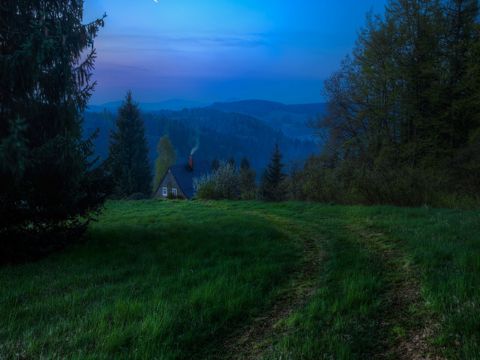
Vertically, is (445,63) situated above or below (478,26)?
below

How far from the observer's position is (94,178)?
9031mm

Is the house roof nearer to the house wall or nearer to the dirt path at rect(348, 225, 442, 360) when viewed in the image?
the house wall

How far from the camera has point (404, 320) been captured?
399cm

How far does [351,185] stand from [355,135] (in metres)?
9.40

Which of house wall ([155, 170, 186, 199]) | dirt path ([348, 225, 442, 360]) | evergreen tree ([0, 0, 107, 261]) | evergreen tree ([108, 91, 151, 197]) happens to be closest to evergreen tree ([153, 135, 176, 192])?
house wall ([155, 170, 186, 199])

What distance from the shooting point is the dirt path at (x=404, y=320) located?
3344 millimetres

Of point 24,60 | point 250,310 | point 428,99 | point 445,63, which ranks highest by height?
point 445,63

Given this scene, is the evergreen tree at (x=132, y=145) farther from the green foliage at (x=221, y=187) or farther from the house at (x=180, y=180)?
the green foliage at (x=221, y=187)

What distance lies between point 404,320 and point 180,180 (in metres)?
54.5

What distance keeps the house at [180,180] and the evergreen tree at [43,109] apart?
46.2 m

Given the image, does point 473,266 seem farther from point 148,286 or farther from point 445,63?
point 445,63

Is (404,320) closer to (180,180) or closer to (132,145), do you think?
(132,145)

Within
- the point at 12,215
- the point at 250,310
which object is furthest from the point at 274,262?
the point at 12,215

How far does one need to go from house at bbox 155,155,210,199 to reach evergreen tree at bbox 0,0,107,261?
4622 centimetres
